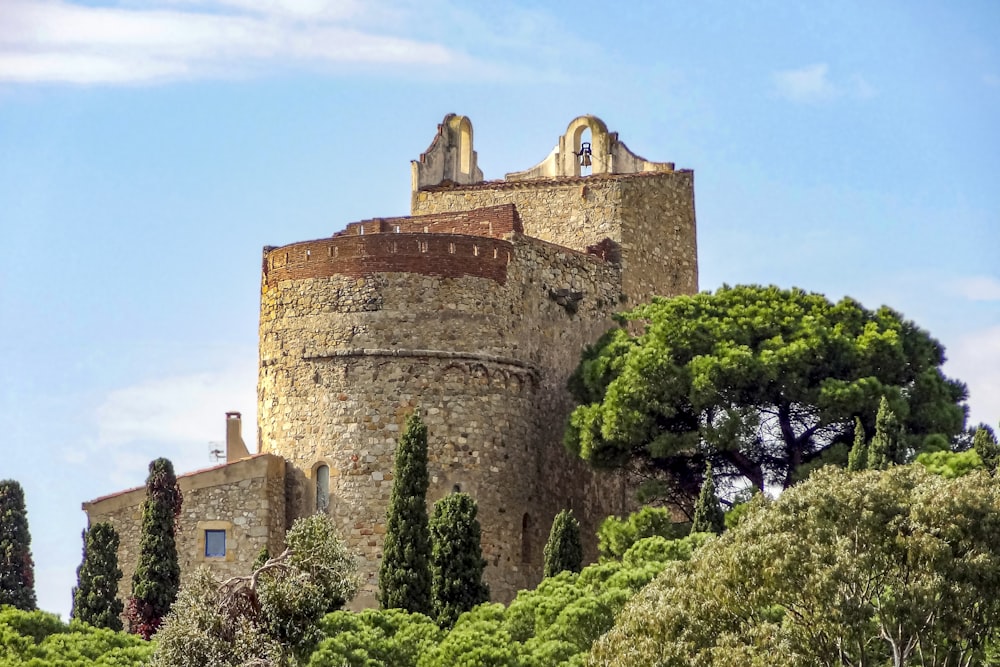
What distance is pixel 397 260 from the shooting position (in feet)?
176

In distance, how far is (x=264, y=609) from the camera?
44156 millimetres

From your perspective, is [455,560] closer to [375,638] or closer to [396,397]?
[375,638]

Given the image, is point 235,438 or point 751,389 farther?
point 235,438

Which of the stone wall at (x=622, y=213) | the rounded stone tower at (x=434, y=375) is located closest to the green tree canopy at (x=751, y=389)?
the rounded stone tower at (x=434, y=375)

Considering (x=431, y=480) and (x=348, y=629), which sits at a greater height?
(x=431, y=480)

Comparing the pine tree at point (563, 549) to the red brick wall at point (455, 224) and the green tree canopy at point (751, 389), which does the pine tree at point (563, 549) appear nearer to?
the green tree canopy at point (751, 389)

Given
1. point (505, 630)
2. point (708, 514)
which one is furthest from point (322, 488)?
point (505, 630)

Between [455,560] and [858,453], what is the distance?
367 inches

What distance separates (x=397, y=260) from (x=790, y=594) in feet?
64.0

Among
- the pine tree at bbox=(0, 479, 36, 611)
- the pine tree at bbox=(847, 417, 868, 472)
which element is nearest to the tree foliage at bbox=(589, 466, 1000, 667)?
the pine tree at bbox=(847, 417, 868, 472)

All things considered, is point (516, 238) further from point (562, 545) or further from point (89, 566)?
point (89, 566)

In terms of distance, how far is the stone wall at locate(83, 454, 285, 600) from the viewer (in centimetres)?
5272

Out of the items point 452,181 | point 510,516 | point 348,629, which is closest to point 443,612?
point 348,629

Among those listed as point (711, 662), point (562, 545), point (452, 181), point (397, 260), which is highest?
point (452, 181)
